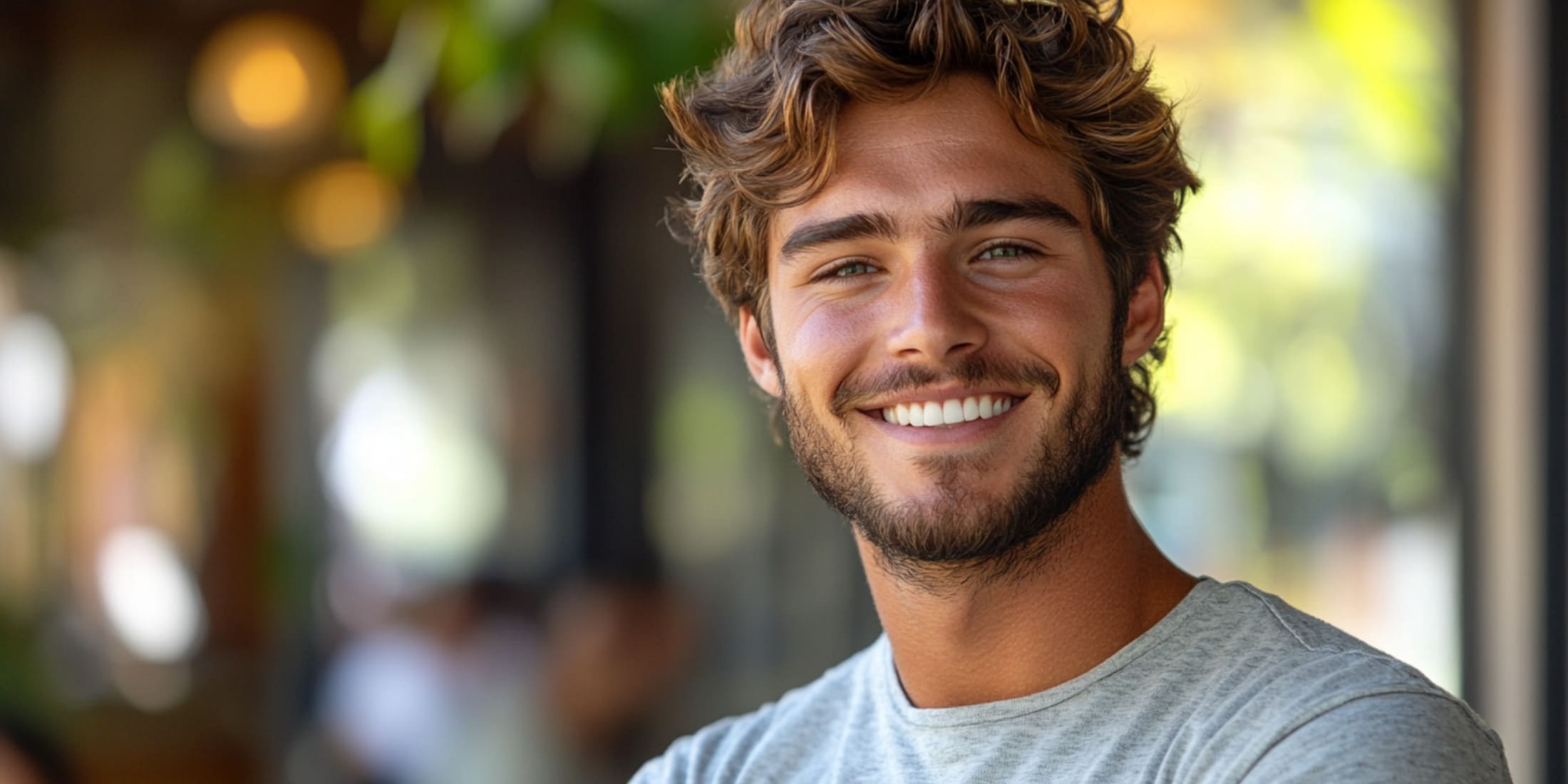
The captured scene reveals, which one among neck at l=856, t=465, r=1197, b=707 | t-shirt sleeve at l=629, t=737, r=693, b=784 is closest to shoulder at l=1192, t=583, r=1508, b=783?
neck at l=856, t=465, r=1197, b=707

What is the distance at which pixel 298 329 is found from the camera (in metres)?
5.15

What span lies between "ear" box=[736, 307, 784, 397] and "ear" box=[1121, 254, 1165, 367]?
330 millimetres

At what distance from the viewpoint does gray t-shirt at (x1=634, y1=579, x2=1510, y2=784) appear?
1.11 metres

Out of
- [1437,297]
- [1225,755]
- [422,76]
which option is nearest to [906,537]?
[1225,755]

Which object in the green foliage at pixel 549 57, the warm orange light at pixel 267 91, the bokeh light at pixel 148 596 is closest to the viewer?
the green foliage at pixel 549 57

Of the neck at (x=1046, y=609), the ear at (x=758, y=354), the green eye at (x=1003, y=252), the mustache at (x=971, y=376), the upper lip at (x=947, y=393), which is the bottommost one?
the neck at (x=1046, y=609)

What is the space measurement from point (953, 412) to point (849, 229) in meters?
0.17

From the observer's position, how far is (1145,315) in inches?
60.2

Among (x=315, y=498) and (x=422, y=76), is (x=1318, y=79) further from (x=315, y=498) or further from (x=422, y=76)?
(x=315, y=498)

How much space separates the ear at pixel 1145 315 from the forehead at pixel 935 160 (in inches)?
5.0

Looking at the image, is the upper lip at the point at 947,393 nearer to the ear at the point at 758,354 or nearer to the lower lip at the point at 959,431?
the lower lip at the point at 959,431

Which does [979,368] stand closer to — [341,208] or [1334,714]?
[1334,714]

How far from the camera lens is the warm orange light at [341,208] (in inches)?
195

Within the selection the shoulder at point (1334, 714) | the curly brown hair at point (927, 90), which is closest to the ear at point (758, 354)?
the curly brown hair at point (927, 90)
